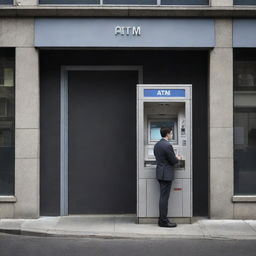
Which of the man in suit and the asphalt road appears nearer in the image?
the asphalt road

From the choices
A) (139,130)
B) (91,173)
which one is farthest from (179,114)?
(91,173)

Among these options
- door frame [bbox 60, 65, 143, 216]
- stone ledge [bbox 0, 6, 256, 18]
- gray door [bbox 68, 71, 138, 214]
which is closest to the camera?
stone ledge [bbox 0, 6, 256, 18]

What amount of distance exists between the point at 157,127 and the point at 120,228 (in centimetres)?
213

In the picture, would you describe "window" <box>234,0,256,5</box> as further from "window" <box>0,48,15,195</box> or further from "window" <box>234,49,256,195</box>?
A: "window" <box>0,48,15,195</box>

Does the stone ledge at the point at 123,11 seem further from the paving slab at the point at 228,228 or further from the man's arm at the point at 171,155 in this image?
the paving slab at the point at 228,228

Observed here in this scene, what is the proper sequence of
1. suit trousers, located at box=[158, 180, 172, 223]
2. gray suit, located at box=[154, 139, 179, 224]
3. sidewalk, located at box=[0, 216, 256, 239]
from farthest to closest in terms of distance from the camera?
suit trousers, located at box=[158, 180, 172, 223] < gray suit, located at box=[154, 139, 179, 224] < sidewalk, located at box=[0, 216, 256, 239]

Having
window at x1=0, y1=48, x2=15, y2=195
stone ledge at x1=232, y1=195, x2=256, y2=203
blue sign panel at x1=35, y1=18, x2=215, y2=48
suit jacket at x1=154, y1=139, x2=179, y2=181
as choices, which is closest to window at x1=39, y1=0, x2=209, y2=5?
blue sign panel at x1=35, y1=18, x2=215, y2=48

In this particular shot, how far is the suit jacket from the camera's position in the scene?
1082cm

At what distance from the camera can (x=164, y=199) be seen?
1095 centimetres

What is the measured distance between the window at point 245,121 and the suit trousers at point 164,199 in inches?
69.8

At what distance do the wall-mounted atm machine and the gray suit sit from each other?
30 centimetres

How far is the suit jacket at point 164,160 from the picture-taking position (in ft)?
35.5

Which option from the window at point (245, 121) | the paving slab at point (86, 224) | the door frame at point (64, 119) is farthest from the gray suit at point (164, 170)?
the door frame at point (64, 119)

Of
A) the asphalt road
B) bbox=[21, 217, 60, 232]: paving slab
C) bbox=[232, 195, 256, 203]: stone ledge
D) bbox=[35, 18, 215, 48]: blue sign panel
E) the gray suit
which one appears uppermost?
bbox=[35, 18, 215, 48]: blue sign panel
